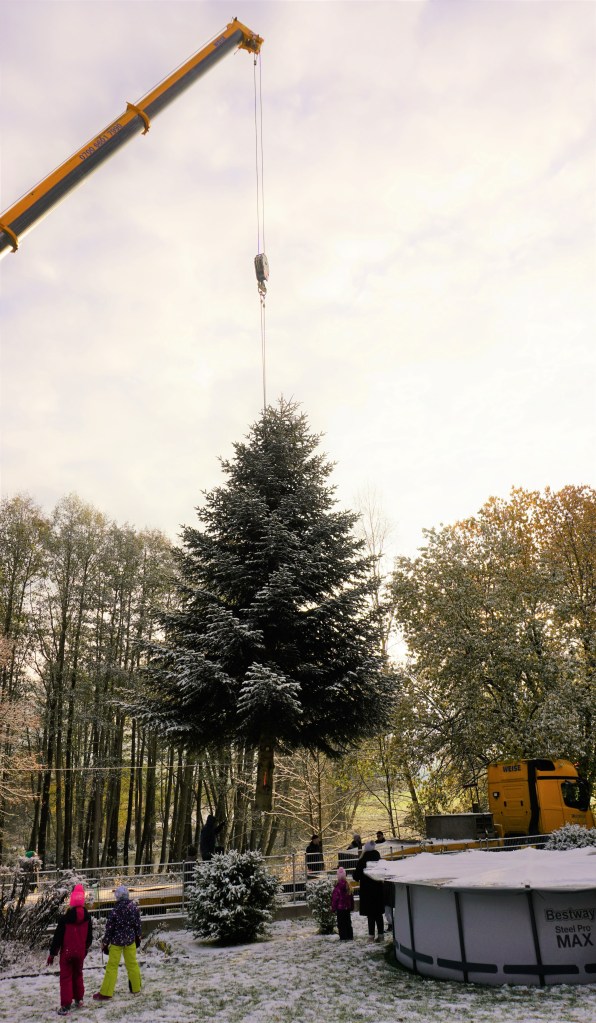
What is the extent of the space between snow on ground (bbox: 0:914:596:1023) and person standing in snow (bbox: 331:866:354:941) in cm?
43

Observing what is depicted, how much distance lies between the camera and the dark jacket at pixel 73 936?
984cm

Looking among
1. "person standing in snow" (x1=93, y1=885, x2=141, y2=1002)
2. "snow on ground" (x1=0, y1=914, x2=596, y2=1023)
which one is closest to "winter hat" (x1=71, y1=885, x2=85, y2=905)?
"person standing in snow" (x1=93, y1=885, x2=141, y2=1002)

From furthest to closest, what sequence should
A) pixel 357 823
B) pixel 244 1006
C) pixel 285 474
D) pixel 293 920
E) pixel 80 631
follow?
pixel 357 823 → pixel 80 631 → pixel 285 474 → pixel 293 920 → pixel 244 1006

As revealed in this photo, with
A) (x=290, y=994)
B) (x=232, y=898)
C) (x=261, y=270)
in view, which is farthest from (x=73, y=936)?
(x=261, y=270)

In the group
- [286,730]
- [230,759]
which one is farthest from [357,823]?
[286,730]

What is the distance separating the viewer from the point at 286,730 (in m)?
19.6

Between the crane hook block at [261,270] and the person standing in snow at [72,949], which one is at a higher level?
the crane hook block at [261,270]

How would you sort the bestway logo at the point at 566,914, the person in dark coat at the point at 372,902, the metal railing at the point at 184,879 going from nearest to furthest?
the bestway logo at the point at 566,914
the person in dark coat at the point at 372,902
the metal railing at the point at 184,879

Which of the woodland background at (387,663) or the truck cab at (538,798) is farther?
the woodland background at (387,663)

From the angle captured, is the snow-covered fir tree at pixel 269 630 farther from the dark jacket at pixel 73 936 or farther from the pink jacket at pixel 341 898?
the dark jacket at pixel 73 936

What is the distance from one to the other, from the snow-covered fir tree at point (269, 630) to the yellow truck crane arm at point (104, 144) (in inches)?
379

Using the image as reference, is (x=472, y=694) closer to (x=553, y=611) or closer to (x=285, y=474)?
(x=553, y=611)

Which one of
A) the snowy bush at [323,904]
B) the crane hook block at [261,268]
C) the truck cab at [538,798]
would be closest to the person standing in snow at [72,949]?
the snowy bush at [323,904]

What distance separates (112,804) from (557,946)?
30220 mm
